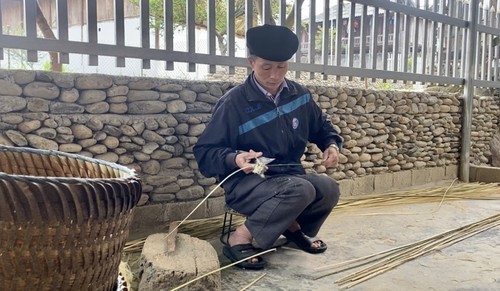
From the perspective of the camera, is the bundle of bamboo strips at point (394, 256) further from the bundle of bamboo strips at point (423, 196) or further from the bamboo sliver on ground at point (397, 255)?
the bundle of bamboo strips at point (423, 196)

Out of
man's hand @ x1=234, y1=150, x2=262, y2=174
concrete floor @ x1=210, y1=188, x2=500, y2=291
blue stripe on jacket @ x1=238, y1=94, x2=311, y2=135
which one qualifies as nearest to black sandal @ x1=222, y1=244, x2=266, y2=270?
concrete floor @ x1=210, y1=188, x2=500, y2=291

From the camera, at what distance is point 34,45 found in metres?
2.57

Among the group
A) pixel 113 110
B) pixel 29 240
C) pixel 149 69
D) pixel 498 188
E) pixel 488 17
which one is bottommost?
pixel 498 188

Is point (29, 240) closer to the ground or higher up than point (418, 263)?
higher up

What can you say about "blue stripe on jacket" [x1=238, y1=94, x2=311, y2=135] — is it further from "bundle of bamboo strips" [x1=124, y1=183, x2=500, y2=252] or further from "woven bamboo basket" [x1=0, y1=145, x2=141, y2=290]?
"woven bamboo basket" [x1=0, y1=145, x2=141, y2=290]

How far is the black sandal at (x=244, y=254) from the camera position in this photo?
8.23 feet

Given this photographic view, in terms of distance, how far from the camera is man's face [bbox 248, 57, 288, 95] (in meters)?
2.63

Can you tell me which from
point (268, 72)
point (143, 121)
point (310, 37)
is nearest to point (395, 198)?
point (310, 37)

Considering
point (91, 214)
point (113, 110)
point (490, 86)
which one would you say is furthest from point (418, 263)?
point (490, 86)

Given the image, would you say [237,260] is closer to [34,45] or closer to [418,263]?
[418,263]

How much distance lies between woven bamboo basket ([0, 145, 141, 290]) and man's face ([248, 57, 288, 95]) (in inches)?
65.8

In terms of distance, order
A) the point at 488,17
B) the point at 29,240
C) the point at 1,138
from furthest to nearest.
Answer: the point at 488,17
the point at 1,138
the point at 29,240

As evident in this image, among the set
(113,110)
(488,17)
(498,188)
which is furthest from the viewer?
(488,17)

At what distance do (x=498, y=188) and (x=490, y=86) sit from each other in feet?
5.83
